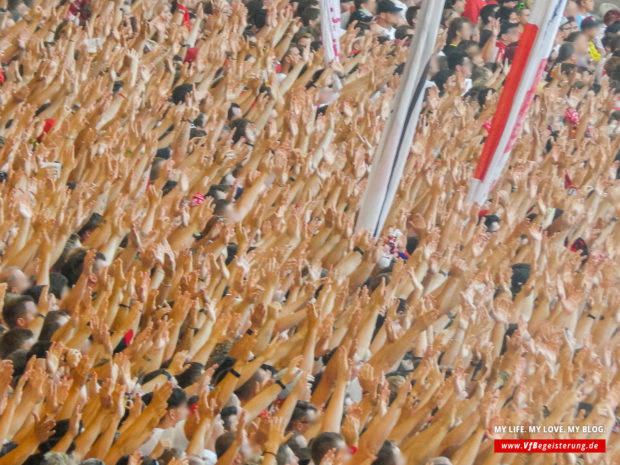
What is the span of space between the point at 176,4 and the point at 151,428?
645 centimetres

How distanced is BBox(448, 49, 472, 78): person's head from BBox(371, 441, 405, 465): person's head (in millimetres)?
5772

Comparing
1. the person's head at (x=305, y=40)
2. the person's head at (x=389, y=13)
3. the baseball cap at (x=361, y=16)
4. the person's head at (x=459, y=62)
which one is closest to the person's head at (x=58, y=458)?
the person's head at (x=305, y=40)

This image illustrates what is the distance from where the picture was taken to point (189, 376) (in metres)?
5.55

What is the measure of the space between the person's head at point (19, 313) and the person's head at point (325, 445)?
147cm

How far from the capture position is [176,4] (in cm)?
1071

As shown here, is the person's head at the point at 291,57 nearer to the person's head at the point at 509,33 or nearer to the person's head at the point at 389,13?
the person's head at the point at 389,13

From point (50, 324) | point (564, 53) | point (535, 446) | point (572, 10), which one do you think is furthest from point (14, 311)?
point (572, 10)

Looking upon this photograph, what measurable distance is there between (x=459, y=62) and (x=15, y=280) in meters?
5.87

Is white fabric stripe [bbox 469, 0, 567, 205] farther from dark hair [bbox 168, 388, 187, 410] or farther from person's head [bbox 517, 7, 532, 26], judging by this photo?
person's head [bbox 517, 7, 532, 26]

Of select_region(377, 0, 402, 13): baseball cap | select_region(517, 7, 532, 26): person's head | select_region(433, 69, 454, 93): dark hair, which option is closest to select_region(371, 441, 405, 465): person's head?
select_region(433, 69, 454, 93): dark hair

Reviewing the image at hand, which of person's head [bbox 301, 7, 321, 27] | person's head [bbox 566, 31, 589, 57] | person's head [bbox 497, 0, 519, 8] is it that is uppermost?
person's head [bbox 497, 0, 519, 8]

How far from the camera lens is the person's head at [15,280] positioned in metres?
5.88

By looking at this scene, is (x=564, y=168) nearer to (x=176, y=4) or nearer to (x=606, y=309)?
(x=606, y=309)

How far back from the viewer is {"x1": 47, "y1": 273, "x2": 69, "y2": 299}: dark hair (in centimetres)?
598
